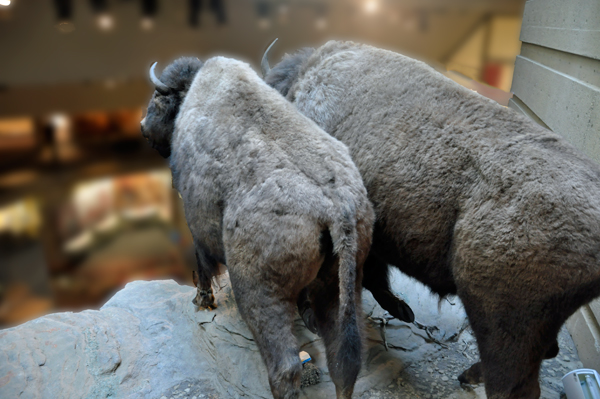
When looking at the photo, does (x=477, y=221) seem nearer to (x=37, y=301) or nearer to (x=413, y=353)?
(x=413, y=353)

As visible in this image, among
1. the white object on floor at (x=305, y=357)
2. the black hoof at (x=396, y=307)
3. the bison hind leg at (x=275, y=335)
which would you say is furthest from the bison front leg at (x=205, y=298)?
the black hoof at (x=396, y=307)

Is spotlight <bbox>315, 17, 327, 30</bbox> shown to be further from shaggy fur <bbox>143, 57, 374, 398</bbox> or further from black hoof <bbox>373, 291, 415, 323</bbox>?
black hoof <bbox>373, 291, 415, 323</bbox>

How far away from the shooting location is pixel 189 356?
2771 mm

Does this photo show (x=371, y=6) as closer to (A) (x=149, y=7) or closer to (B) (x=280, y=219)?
(A) (x=149, y=7)

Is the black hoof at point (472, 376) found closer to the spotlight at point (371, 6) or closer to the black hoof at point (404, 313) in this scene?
the black hoof at point (404, 313)

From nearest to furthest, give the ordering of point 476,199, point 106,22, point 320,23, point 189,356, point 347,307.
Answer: point 347,307
point 476,199
point 106,22
point 189,356
point 320,23

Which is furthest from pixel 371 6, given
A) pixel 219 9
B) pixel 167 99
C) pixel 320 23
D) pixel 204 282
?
pixel 204 282

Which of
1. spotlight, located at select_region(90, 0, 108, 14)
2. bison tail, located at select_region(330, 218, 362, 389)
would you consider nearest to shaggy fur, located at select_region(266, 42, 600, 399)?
bison tail, located at select_region(330, 218, 362, 389)

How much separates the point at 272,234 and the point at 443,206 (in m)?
0.95

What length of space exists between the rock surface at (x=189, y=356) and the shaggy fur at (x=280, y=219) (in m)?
0.70

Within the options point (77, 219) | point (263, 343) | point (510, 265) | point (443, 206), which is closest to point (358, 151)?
point (443, 206)

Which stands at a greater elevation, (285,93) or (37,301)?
(285,93)

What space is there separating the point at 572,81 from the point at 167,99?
289 cm

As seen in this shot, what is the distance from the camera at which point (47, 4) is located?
85.0 inches
